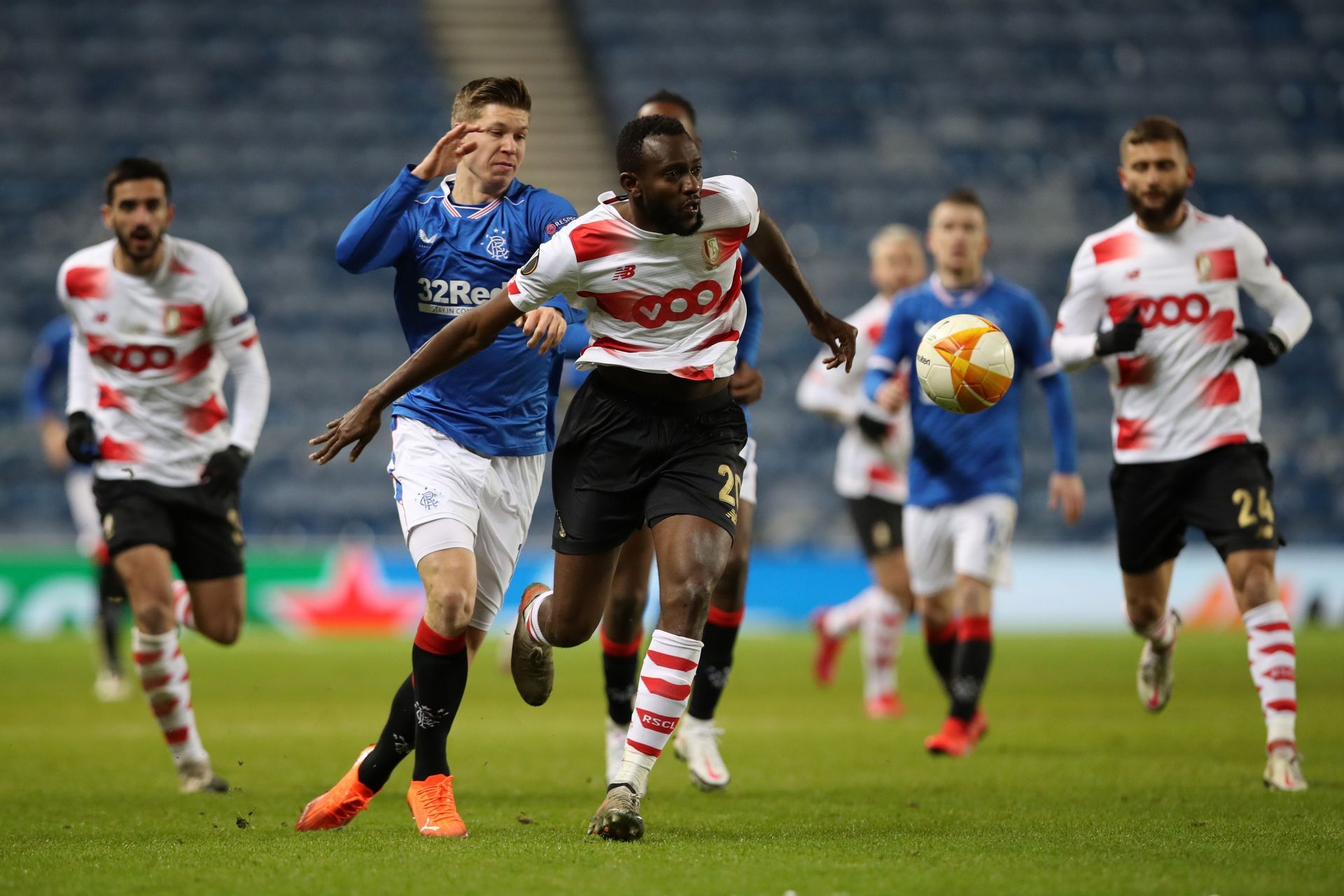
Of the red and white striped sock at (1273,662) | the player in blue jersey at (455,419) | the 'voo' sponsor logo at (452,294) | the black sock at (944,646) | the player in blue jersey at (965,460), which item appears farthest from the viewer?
the black sock at (944,646)

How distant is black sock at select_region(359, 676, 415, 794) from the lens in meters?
5.44

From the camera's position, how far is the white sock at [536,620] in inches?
224

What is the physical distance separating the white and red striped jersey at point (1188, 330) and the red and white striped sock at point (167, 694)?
4.19 m

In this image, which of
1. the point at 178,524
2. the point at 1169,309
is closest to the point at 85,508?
the point at 178,524

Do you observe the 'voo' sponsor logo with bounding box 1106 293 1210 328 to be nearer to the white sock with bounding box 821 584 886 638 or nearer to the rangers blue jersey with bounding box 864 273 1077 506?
the rangers blue jersey with bounding box 864 273 1077 506

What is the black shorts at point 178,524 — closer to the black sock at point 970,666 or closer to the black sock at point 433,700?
the black sock at point 433,700

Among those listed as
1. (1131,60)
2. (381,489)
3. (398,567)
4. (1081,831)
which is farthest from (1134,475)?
(1131,60)

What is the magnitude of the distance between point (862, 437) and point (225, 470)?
472 cm

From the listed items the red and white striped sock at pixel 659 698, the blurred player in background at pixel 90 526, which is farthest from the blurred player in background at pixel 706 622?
the blurred player in background at pixel 90 526

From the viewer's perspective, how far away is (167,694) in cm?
671

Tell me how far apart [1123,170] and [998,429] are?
1.95 meters

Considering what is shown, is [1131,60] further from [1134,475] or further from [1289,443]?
[1134,475]

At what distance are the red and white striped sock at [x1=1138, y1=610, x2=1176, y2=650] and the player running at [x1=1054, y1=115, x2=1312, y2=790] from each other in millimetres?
326

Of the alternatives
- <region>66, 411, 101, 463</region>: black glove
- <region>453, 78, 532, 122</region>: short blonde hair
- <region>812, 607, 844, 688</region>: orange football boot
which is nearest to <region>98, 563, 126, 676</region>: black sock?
<region>66, 411, 101, 463</region>: black glove
